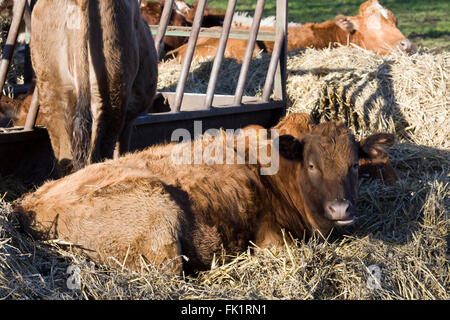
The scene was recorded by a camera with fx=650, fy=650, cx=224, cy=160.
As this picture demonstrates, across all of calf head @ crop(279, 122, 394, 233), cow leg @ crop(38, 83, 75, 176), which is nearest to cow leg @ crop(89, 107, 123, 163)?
cow leg @ crop(38, 83, 75, 176)

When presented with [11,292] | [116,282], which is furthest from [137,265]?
[11,292]

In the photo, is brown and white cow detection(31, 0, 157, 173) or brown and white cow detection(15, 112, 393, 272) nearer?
brown and white cow detection(15, 112, 393, 272)

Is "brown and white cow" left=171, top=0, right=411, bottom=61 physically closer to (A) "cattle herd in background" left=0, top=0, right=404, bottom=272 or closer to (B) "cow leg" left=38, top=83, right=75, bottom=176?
(A) "cattle herd in background" left=0, top=0, right=404, bottom=272

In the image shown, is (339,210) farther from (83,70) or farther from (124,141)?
(124,141)

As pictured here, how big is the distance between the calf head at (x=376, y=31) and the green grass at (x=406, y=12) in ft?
9.05

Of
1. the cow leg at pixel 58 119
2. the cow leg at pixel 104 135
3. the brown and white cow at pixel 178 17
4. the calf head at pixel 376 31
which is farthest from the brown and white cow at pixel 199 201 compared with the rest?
the brown and white cow at pixel 178 17

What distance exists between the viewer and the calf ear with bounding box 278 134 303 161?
14.4ft

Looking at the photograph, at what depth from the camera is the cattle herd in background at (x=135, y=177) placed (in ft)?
12.4

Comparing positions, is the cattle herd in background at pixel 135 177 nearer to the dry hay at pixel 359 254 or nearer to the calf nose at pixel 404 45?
the dry hay at pixel 359 254

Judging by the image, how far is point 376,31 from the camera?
11.7 meters

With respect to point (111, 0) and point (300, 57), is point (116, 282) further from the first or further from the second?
point (300, 57)

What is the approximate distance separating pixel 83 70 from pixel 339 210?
2051mm

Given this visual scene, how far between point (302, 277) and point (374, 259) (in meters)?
0.68

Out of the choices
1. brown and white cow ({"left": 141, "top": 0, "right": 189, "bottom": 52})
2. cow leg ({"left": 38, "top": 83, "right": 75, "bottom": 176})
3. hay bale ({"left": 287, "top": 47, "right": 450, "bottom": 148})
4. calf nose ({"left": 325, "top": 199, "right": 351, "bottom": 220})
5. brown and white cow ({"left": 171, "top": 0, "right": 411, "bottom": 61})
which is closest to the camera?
calf nose ({"left": 325, "top": 199, "right": 351, "bottom": 220})
